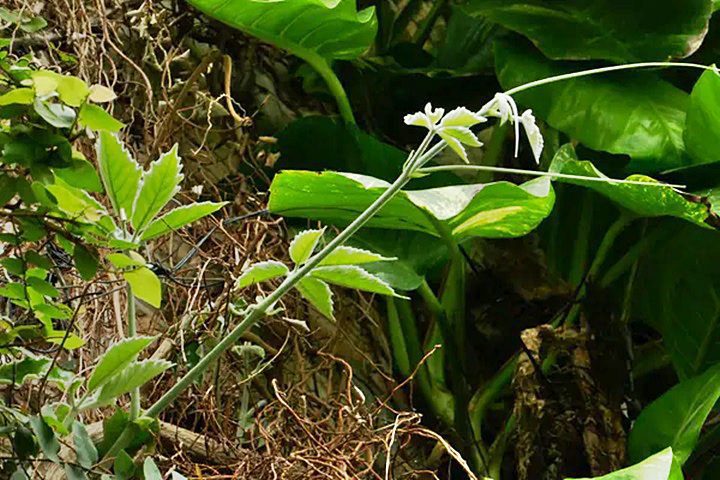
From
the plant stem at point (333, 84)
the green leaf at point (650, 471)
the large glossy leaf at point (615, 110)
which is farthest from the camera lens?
the plant stem at point (333, 84)

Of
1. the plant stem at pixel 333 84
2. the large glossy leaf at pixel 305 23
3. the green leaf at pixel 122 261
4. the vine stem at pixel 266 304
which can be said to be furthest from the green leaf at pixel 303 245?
the plant stem at pixel 333 84

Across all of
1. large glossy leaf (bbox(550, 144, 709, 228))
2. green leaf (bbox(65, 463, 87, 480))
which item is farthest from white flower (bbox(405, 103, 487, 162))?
large glossy leaf (bbox(550, 144, 709, 228))

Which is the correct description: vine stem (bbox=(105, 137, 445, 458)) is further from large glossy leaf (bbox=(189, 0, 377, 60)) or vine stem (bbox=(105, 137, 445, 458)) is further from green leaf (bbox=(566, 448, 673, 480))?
large glossy leaf (bbox=(189, 0, 377, 60))

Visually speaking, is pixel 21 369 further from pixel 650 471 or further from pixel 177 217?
pixel 650 471

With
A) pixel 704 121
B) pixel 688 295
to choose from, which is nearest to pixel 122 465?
pixel 704 121

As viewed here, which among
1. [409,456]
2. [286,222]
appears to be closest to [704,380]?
[409,456]

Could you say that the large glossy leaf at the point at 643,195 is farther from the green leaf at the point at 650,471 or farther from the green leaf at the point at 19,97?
the green leaf at the point at 19,97
